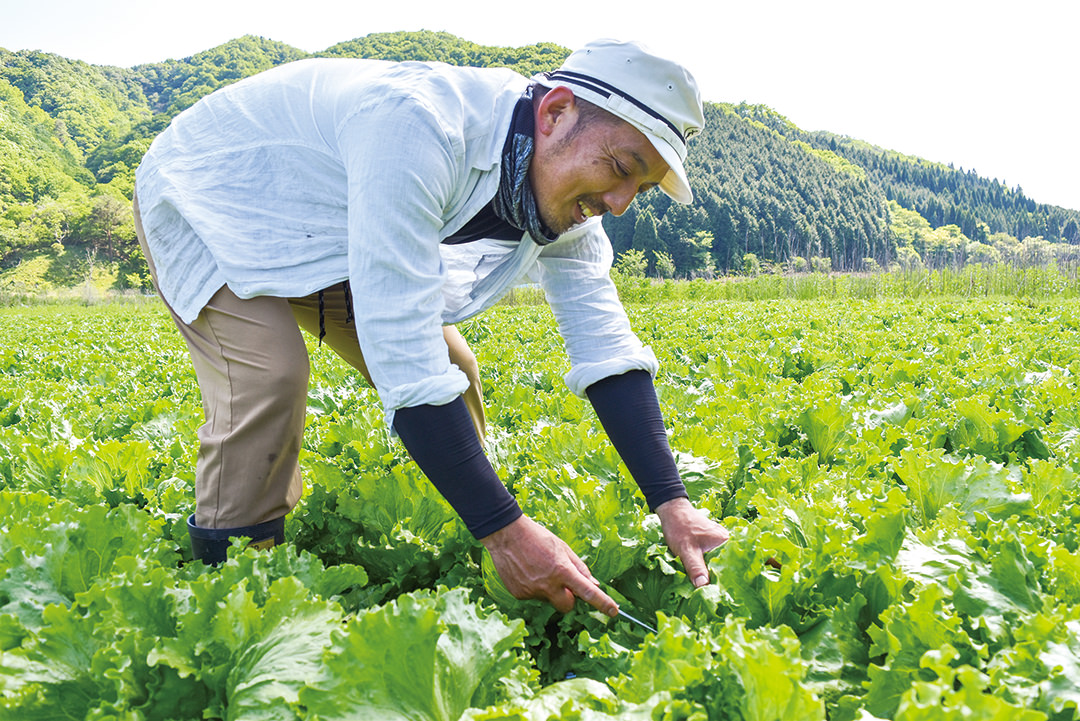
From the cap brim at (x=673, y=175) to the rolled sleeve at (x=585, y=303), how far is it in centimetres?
39

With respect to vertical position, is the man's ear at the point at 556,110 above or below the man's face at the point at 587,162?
above

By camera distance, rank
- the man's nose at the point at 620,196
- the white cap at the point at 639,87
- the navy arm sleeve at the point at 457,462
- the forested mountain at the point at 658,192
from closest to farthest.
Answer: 1. the navy arm sleeve at the point at 457,462
2. the white cap at the point at 639,87
3. the man's nose at the point at 620,196
4. the forested mountain at the point at 658,192

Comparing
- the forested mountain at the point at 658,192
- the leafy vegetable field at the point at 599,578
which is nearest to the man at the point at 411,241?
the leafy vegetable field at the point at 599,578

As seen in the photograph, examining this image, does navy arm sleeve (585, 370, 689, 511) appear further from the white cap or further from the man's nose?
the white cap

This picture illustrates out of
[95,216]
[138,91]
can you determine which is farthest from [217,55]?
[95,216]

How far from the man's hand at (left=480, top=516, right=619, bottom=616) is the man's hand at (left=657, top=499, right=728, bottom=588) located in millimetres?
355

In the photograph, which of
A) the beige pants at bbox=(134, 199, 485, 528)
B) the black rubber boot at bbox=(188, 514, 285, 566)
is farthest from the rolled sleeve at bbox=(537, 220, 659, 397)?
the black rubber boot at bbox=(188, 514, 285, 566)

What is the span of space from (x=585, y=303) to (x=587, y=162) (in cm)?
78

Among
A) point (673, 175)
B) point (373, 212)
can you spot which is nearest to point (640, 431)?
point (673, 175)

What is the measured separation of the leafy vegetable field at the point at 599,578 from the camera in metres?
1.37

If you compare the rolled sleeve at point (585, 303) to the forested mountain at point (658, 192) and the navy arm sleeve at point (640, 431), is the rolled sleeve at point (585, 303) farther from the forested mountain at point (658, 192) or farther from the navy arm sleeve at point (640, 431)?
the forested mountain at point (658, 192)

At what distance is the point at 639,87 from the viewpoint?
1.94 meters

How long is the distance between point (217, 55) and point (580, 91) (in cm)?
15052

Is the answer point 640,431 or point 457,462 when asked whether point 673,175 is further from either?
point 457,462
